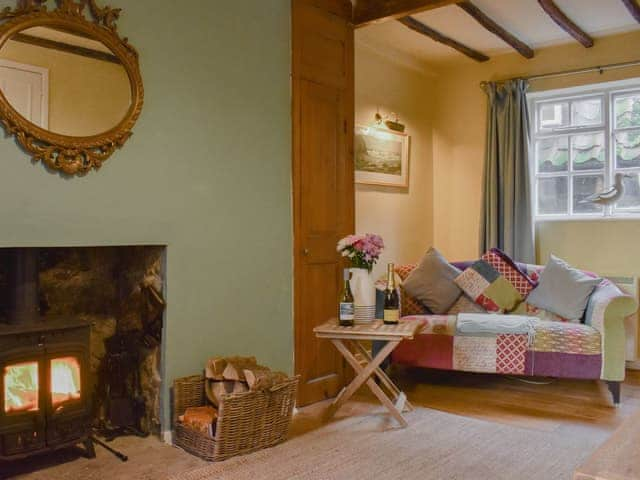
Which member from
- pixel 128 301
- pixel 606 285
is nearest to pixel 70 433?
pixel 128 301

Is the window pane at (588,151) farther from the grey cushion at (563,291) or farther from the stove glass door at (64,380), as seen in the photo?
the stove glass door at (64,380)

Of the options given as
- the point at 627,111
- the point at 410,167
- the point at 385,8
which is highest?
the point at 385,8

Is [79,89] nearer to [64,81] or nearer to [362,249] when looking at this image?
[64,81]

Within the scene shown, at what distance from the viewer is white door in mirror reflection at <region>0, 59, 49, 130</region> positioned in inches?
92.4

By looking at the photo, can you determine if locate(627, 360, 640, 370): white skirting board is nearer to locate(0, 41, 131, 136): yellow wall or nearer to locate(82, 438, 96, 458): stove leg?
locate(82, 438, 96, 458): stove leg

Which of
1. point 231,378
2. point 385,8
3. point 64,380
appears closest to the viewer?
point 64,380

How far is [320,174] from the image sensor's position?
147 inches

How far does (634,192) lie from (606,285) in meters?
1.24

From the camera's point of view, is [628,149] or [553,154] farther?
[553,154]

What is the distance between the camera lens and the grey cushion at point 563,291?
394 cm

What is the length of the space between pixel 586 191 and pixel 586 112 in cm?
68

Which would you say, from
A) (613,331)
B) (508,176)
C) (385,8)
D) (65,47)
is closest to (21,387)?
(65,47)

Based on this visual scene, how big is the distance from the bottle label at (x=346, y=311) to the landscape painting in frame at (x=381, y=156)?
5.46 feet

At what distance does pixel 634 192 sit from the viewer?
481cm
